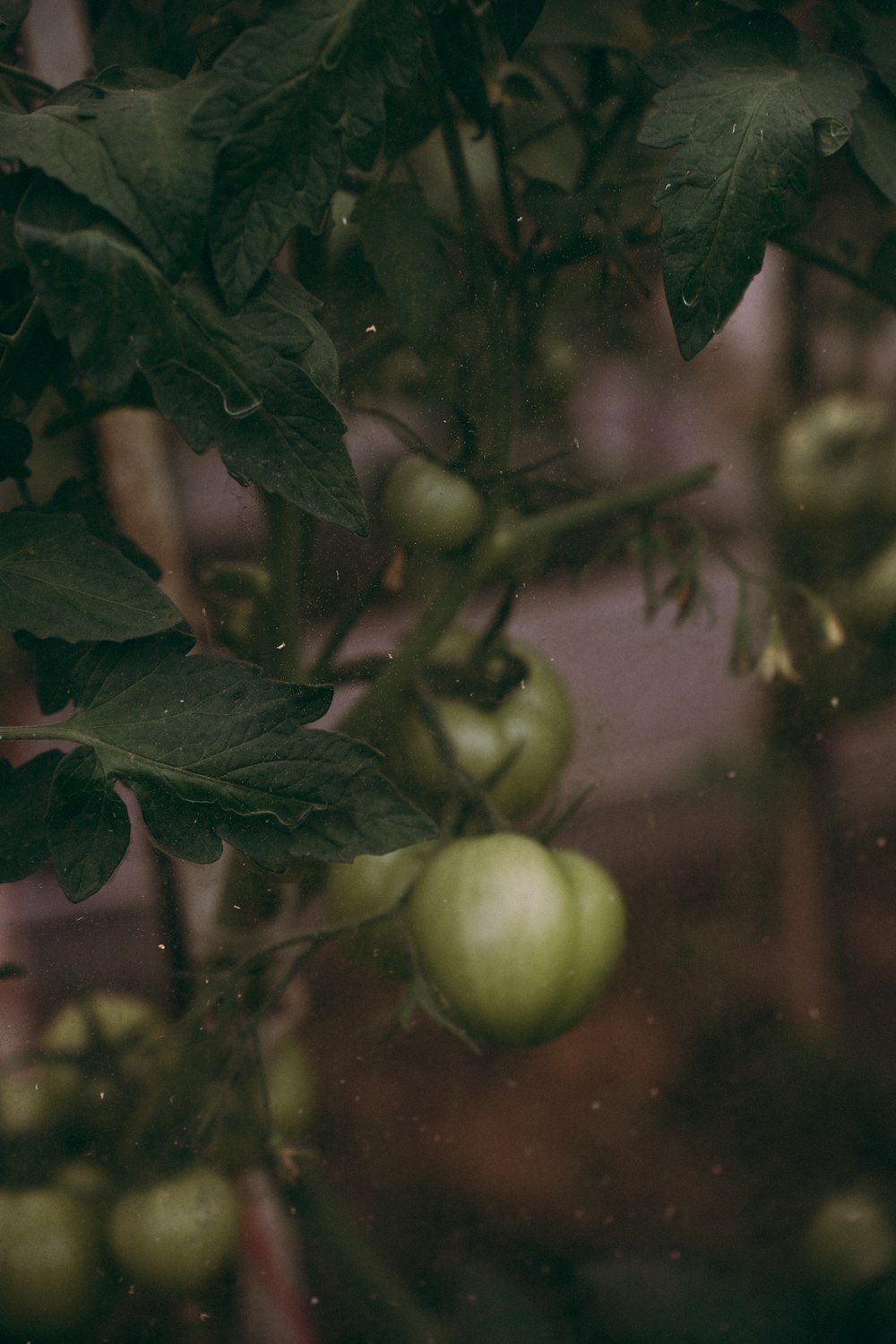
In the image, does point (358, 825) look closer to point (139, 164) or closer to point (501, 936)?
point (501, 936)

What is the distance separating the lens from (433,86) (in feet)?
1.18

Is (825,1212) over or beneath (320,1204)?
beneath

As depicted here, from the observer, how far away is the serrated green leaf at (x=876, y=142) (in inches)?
13.1

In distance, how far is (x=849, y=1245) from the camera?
0.46 metres

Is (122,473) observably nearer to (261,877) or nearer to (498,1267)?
(261,877)

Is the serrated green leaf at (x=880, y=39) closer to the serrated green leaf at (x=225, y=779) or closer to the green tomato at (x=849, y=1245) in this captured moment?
the serrated green leaf at (x=225, y=779)

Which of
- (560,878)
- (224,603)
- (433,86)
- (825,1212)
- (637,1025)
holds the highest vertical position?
(433,86)

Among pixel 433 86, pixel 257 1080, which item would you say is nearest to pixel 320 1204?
pixel 257 1080

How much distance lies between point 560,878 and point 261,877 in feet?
0.37

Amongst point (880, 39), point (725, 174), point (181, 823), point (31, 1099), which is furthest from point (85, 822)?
point (880, 39)

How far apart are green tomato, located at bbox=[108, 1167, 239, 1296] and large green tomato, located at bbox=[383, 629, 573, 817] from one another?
0.55ft

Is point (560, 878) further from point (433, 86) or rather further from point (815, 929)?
point (433, 86)

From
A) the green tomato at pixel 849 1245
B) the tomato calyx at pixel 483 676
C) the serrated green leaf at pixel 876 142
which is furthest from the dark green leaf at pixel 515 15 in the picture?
the green tomato at pixel 849 1245

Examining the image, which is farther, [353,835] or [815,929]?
[815,929]
